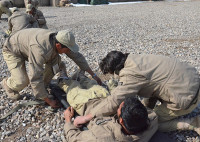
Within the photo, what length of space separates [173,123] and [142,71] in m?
1.08

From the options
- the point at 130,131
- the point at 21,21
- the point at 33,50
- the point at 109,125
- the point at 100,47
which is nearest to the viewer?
the point at 130,131

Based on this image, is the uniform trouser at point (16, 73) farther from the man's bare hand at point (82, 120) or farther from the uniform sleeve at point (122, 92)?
the uniform sleeve at point (122, 92)

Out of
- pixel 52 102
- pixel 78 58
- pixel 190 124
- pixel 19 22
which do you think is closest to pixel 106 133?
pixel 190 124

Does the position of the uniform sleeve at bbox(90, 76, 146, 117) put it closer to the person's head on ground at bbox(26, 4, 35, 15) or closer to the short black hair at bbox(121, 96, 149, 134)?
the short black hair at bbox(121, 96, 149, 134)

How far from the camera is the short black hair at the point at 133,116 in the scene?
7.68 feet

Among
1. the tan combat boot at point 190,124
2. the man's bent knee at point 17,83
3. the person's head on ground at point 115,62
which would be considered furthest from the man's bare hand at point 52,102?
the tan combat boot at point 190,124

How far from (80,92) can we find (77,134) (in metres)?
1.01

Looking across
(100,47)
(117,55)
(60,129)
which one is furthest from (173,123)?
(100,47)

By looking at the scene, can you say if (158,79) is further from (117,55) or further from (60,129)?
(60,129)

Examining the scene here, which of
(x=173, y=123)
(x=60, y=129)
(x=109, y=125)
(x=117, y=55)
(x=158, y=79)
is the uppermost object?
(x=117, y=55)

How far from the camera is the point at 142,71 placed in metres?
2.88

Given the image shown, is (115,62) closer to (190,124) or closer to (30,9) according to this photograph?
(190,124)

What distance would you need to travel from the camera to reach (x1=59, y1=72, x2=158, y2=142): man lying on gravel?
7.86 ft

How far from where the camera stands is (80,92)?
383cm
